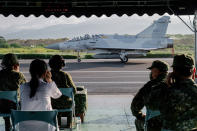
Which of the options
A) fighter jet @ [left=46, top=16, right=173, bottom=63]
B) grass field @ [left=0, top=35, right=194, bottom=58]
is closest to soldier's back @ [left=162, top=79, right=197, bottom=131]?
grass field @ [left=0, top=35, right=194, bottom=58]

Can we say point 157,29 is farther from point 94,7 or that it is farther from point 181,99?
point 181,99

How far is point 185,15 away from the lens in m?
9.54

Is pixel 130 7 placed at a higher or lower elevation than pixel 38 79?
higher

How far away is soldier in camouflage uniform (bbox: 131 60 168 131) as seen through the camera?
3.21 m

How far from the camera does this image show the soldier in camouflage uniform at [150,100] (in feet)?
10.5

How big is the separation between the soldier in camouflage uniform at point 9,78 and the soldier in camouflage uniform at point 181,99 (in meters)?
3.04

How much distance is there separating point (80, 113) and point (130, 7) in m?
4.08

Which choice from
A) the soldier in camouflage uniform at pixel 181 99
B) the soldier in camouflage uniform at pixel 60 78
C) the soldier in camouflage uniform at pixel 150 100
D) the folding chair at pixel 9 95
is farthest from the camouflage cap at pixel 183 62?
the folding chair at pixel 9 95

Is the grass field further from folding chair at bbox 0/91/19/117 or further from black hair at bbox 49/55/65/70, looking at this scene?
folding chair at bbox 0/91/19/117

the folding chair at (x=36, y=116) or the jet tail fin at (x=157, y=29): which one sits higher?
the jet tail fin at (x=157, y=29)

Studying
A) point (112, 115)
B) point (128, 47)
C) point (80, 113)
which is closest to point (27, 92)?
→ point (80, 113)

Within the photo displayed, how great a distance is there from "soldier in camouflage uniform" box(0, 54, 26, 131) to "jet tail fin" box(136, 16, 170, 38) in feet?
A: 105

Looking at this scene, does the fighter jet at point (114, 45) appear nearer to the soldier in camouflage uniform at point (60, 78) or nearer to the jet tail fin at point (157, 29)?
the jet tail fin at point (157, 29)

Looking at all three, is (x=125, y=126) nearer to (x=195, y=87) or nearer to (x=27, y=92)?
(x=27, y=92)
